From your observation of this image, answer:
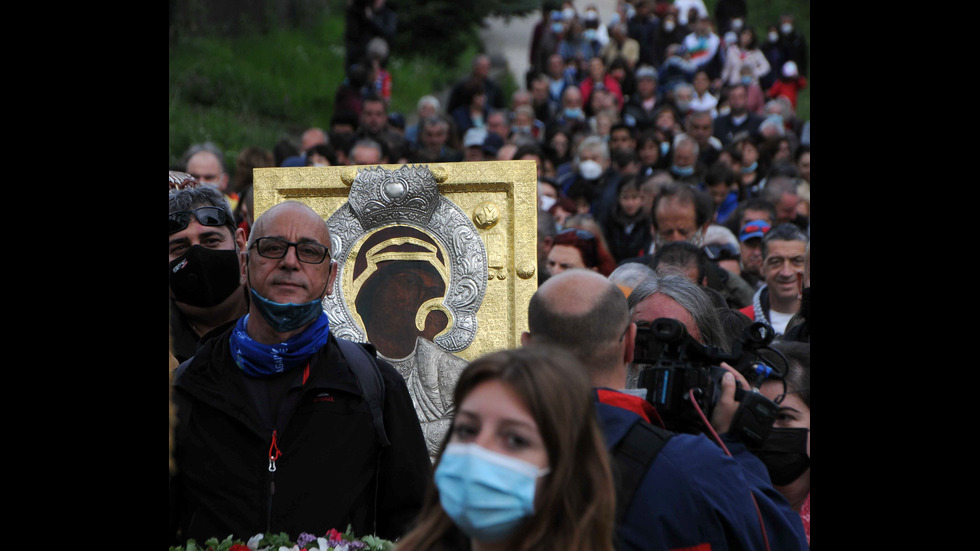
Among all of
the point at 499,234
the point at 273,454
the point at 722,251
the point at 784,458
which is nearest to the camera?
the point at 273,454

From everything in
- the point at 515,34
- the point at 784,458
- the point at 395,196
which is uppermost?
the point at 515,34

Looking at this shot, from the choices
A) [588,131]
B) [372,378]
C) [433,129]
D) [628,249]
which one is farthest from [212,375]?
[588,131]

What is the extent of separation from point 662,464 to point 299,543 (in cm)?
118

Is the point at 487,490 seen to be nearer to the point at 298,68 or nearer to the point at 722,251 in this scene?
the point at 722,251

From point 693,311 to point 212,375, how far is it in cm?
174

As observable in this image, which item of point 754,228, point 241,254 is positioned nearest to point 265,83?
point 754,228

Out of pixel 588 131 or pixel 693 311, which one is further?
pixel 588 131

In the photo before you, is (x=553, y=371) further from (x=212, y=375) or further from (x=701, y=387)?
(x=212, y=375)

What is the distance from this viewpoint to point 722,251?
705 centimetres

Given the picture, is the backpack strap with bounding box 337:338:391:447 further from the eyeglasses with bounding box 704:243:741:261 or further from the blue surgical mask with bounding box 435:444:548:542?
the eyeglasses with bounding box 704:243:741:261

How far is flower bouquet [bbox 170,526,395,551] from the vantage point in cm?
313

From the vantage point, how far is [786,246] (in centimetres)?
628

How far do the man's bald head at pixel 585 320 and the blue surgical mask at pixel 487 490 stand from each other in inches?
27.7

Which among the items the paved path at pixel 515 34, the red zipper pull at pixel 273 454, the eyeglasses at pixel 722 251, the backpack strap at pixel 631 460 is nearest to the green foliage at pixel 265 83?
the paved path at pixel 515 34
